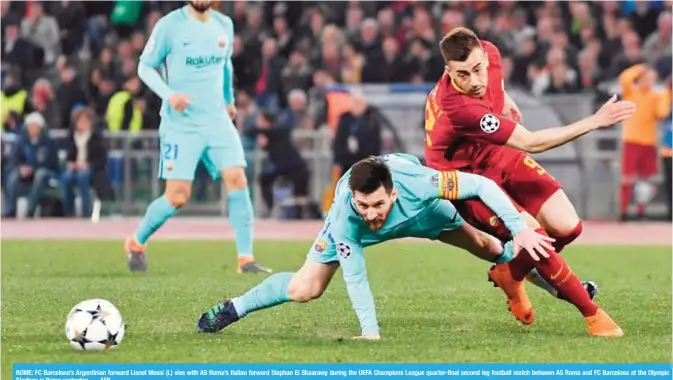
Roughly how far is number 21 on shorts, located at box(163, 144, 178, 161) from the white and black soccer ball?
4.56m

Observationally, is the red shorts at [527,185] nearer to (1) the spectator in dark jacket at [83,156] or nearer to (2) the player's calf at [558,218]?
(2) the player's calf at [558,218]

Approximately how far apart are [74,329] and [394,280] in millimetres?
5168

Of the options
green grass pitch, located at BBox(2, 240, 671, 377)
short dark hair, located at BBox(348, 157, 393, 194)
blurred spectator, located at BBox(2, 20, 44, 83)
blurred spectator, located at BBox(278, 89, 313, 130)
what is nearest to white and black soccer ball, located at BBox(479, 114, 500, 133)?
short dark hair, located at BBox(348, 157, 393, 194)

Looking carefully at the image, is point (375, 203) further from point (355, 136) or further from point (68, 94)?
point (68, 94)

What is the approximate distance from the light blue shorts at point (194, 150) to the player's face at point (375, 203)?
4.92m

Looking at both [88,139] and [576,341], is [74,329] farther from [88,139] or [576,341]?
[88,139]

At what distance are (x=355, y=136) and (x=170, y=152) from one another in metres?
8.53

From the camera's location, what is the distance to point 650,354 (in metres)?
8.21

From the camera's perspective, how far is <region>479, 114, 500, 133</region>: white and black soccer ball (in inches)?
363

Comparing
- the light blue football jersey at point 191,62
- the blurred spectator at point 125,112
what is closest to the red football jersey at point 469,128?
the light blue football jersey at point 191,62

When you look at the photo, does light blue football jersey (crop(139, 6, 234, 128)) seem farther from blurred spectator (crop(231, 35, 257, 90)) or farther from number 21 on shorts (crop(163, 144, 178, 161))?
blurred spectator (crop(231, 35, 257, 90))

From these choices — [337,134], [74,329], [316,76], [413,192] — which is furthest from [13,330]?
[316,76]

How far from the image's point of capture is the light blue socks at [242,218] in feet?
44.0

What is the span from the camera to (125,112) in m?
22.6
